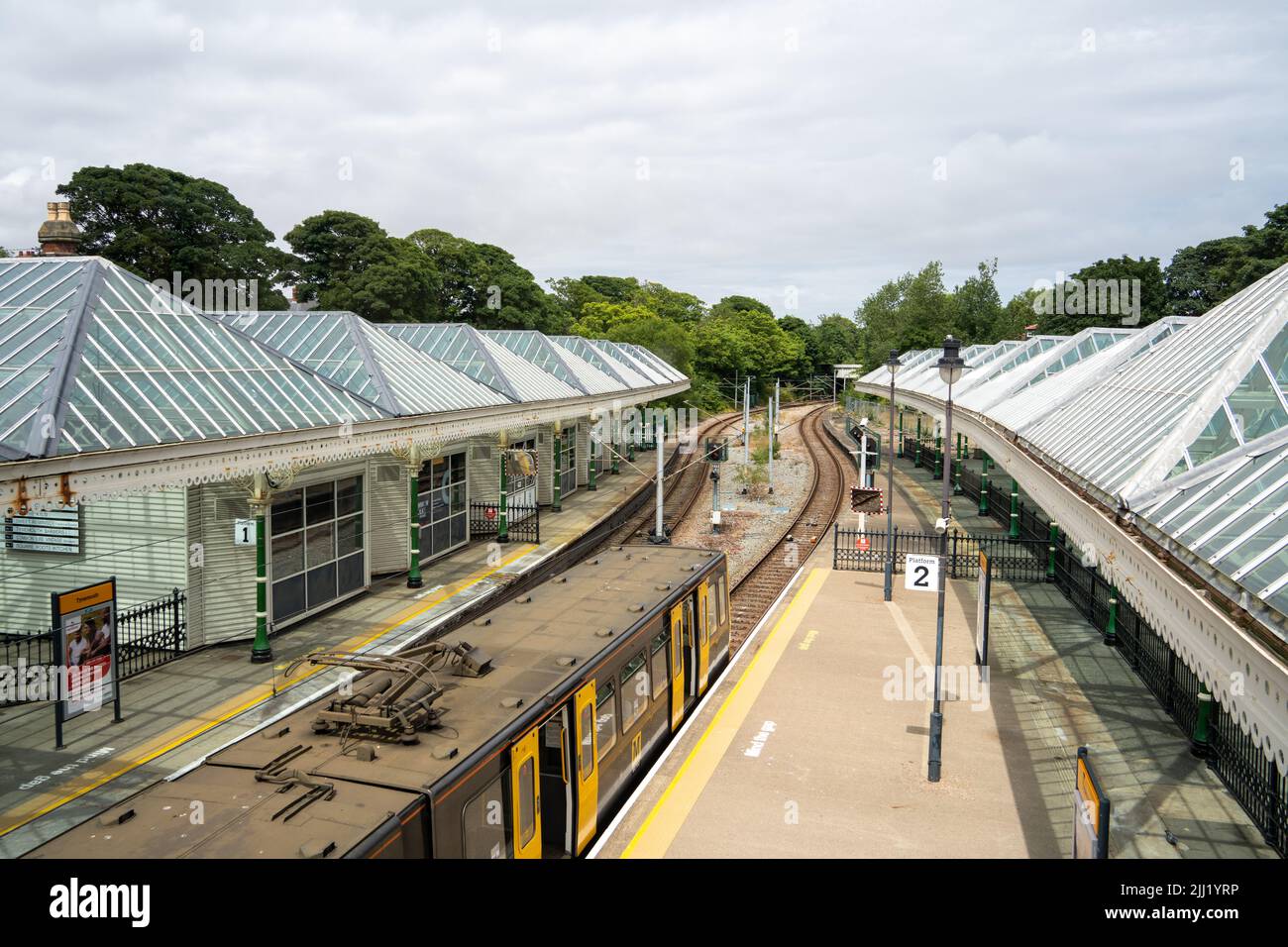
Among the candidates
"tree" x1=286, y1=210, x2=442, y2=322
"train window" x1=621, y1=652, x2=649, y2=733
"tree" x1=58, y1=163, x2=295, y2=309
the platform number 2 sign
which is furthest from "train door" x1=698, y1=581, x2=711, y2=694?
"tree" x1=286, y1=210, x2=442, y2=322

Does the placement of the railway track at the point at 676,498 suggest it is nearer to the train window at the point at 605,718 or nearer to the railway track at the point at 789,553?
the railway track at the point at 789,553

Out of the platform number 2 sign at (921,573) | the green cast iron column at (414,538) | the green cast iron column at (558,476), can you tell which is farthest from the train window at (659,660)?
the green cast iron column at (558,476)

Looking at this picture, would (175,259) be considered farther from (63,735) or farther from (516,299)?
(63,735)

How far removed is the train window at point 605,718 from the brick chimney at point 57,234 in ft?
45.8

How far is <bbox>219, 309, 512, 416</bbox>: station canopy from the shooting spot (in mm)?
21172

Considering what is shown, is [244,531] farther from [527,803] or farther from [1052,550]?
[1052,550]

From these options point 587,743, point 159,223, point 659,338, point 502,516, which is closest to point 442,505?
point 502,516

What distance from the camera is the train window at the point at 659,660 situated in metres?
12.3

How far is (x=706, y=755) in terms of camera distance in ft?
41.8

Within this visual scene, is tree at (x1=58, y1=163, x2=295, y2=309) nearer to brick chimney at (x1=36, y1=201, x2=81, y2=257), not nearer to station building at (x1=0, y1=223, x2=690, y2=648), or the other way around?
station building at (x1=0, y1=223, x2=690, y2=648)

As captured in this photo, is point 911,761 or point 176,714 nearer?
point 911,761

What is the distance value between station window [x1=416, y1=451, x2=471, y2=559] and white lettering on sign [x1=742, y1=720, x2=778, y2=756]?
1356 centimetres

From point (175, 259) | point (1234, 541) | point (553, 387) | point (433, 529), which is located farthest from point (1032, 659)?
point (175, 259)

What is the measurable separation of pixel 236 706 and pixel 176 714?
34.9 inches
